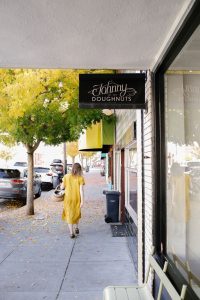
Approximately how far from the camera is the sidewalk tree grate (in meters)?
9.02

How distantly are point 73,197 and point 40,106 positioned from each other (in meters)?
3.28

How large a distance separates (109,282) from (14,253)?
259 cm

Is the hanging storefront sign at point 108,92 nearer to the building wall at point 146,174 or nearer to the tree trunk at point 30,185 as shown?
the building wall at point 146,174

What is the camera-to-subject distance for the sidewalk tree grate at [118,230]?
9.02 meters

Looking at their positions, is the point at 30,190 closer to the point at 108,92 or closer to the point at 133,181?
the point at 133,181

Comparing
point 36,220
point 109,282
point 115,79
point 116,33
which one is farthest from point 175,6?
point 36,220

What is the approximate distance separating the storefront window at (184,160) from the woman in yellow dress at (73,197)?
16.9 ft

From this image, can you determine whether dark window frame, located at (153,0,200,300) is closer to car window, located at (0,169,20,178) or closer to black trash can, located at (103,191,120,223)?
black trash can, located at (103,191,120,223)

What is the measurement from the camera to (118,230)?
374 inches

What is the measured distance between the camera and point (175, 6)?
292 centimetres

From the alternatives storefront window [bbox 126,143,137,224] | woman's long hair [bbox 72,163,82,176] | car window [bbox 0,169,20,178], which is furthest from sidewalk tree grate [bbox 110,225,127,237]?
car window [bbox 0,169,20,178]

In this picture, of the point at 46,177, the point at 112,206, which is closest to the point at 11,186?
the point at 112,206

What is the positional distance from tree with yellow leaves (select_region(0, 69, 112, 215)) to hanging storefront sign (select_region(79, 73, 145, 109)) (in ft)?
18.1

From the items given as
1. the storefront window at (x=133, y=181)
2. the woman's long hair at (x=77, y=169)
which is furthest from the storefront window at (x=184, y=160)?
the woman's long hair at (x=77, y=169)
